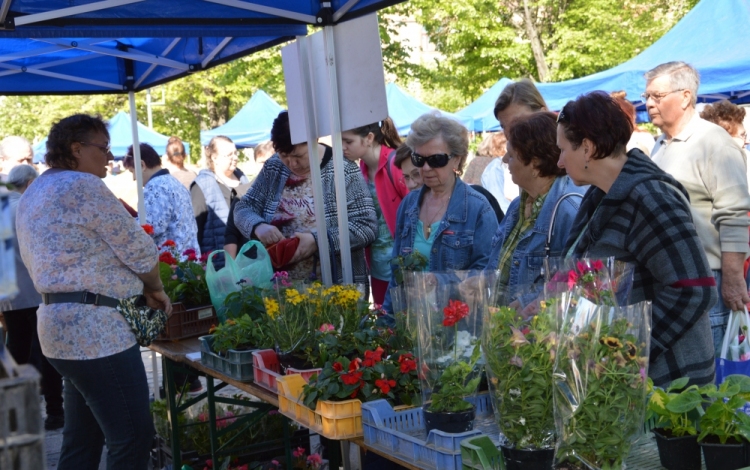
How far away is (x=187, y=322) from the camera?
13.8 ft

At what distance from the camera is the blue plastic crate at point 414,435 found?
1.90 m

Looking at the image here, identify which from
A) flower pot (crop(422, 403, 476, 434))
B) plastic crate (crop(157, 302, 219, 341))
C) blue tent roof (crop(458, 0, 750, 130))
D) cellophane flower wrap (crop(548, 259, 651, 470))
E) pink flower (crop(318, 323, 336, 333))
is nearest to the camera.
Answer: cellophane flower wrap (crop(548, 259, 651, 470))

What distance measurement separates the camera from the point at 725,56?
24.7 feet

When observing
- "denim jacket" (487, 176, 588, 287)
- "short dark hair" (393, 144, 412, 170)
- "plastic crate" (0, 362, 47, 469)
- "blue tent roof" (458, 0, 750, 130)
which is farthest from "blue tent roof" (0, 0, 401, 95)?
"blue tent roof" (458, 0, 750, 130)

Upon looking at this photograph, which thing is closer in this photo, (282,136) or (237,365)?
(237,365)

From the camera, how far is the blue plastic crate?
1.90 meters

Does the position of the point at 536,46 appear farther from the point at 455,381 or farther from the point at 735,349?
the point at 455,381

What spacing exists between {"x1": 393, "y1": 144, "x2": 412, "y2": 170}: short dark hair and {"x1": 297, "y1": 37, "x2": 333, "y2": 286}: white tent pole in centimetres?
47

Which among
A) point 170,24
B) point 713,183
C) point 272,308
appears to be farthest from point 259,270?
point 713,183

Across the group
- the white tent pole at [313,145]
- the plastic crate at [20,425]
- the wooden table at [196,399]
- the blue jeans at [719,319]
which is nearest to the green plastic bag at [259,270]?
the white tent pole at [313,145]

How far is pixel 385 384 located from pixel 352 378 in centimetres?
10

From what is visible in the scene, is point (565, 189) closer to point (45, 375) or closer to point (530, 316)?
point (530, 316)

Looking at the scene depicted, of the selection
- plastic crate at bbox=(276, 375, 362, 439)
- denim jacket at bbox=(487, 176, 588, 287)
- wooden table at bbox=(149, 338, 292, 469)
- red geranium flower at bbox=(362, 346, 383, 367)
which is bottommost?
wooden table at bbox=(149, 338, 292, 469)

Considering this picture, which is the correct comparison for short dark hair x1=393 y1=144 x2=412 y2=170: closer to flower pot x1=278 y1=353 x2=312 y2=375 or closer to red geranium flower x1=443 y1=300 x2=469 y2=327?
flower pot x1=278 y1=353 x2=312 y2=375
